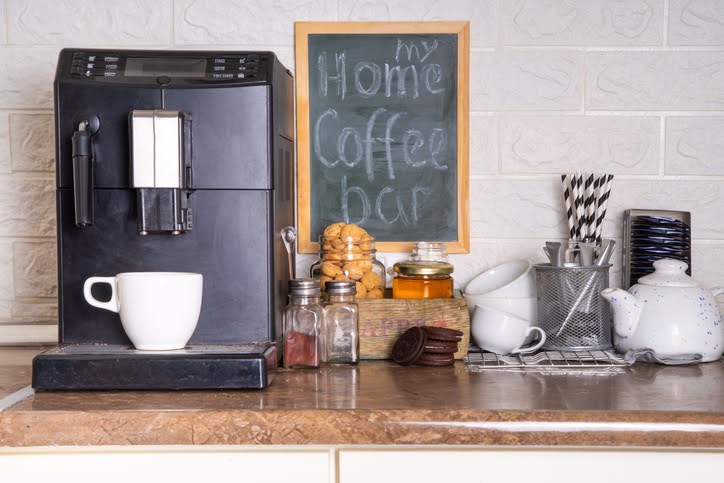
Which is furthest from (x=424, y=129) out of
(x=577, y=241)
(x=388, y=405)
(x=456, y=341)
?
(x=388, y=405)

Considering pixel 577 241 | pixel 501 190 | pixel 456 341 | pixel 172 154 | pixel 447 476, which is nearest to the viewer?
pixel 447 476

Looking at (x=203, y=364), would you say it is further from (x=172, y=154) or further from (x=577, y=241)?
(x=577, y=241)

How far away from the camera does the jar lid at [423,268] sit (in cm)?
139

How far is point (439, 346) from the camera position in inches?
50.9

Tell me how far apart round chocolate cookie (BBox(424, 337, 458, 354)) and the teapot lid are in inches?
14.3

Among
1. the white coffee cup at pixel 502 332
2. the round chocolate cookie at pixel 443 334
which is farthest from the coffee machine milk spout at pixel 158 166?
the white coffee cup at pixel 502 332

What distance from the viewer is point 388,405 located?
1026mm

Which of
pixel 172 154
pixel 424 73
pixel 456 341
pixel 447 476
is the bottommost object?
pixel 447 476

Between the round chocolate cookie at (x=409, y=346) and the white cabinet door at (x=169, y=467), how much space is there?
0.32m

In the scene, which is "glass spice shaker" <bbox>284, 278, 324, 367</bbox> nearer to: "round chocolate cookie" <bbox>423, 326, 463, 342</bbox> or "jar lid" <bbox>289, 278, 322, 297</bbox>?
"jar lid" <bbox>289, 278, 322, 297</bbox>

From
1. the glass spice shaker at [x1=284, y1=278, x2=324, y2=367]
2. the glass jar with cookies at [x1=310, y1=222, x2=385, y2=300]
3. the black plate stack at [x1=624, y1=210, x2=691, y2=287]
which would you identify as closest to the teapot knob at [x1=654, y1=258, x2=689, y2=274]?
the black plate stack at [x1=624, y1=210, x2=691, y2=287]

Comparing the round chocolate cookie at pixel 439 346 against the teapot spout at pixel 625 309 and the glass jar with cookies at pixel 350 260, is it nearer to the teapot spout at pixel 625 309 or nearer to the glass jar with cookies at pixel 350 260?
the glass jar with cookies at pixel 350 260

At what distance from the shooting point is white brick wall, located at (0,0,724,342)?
156 centimetres

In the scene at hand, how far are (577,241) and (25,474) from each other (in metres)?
1.00
